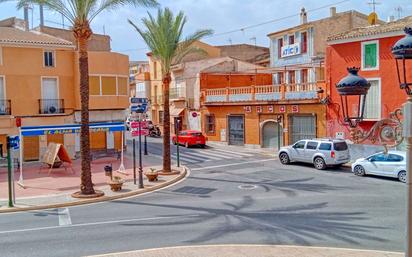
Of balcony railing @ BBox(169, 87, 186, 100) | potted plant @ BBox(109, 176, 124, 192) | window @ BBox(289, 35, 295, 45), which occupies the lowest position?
potted plant @ BBox(109, 176, 124, 192)

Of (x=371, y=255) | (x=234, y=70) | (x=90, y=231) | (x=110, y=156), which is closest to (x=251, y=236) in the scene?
(x=371, y=255)

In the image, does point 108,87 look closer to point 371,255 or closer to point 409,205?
point 371,255

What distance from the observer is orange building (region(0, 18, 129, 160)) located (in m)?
28.9

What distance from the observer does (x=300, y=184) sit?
20688mm

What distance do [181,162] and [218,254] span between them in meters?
19.7

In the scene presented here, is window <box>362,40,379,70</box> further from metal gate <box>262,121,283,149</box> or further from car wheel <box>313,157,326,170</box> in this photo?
metal gate <box>262,121,283,149</box>

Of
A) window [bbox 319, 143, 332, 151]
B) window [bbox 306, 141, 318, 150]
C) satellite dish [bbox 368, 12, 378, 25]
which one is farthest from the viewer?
satellite dish [bbox 368, 12, 378, 25]

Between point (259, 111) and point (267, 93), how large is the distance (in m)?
1.82

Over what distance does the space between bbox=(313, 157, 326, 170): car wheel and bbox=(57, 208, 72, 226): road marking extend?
48.8ft

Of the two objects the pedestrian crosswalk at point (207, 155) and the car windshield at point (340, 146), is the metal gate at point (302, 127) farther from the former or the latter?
the car windshield at point (340, 146)

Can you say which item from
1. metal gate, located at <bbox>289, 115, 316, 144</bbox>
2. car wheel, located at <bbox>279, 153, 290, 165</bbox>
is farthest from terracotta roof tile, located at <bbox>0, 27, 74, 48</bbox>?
metal gate, located at <bbox>289, 115, 316, 144</bbox>

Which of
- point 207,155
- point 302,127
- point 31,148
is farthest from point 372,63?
point 31,148

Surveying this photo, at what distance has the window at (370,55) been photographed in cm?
2698

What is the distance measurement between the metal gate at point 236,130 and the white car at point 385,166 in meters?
16.1
